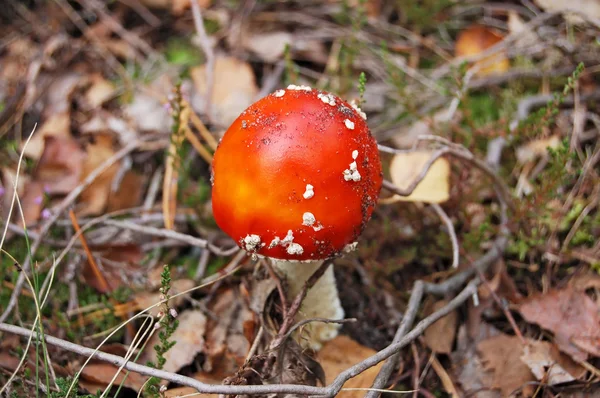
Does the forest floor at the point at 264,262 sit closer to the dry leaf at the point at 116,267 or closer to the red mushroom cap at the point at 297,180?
the dry leaf at the point at 116,267

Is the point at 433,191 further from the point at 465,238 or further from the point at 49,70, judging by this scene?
the point at 49,70

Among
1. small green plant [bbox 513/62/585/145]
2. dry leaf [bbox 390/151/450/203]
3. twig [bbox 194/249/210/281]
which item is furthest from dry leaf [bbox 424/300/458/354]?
twig [bbox 194/249/210/281]

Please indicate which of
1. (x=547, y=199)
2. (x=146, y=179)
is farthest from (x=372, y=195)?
(x=146, y=179)

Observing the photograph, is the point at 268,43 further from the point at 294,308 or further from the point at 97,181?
the point at 294,308

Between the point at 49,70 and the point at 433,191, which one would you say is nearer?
the point at 433,191

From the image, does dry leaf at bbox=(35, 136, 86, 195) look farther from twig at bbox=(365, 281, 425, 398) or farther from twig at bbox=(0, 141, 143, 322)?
twig at bbox=(365, 281, 425, 398)

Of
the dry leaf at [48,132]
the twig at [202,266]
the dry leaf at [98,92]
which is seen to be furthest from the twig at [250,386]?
the dry leaf at [98,92]
